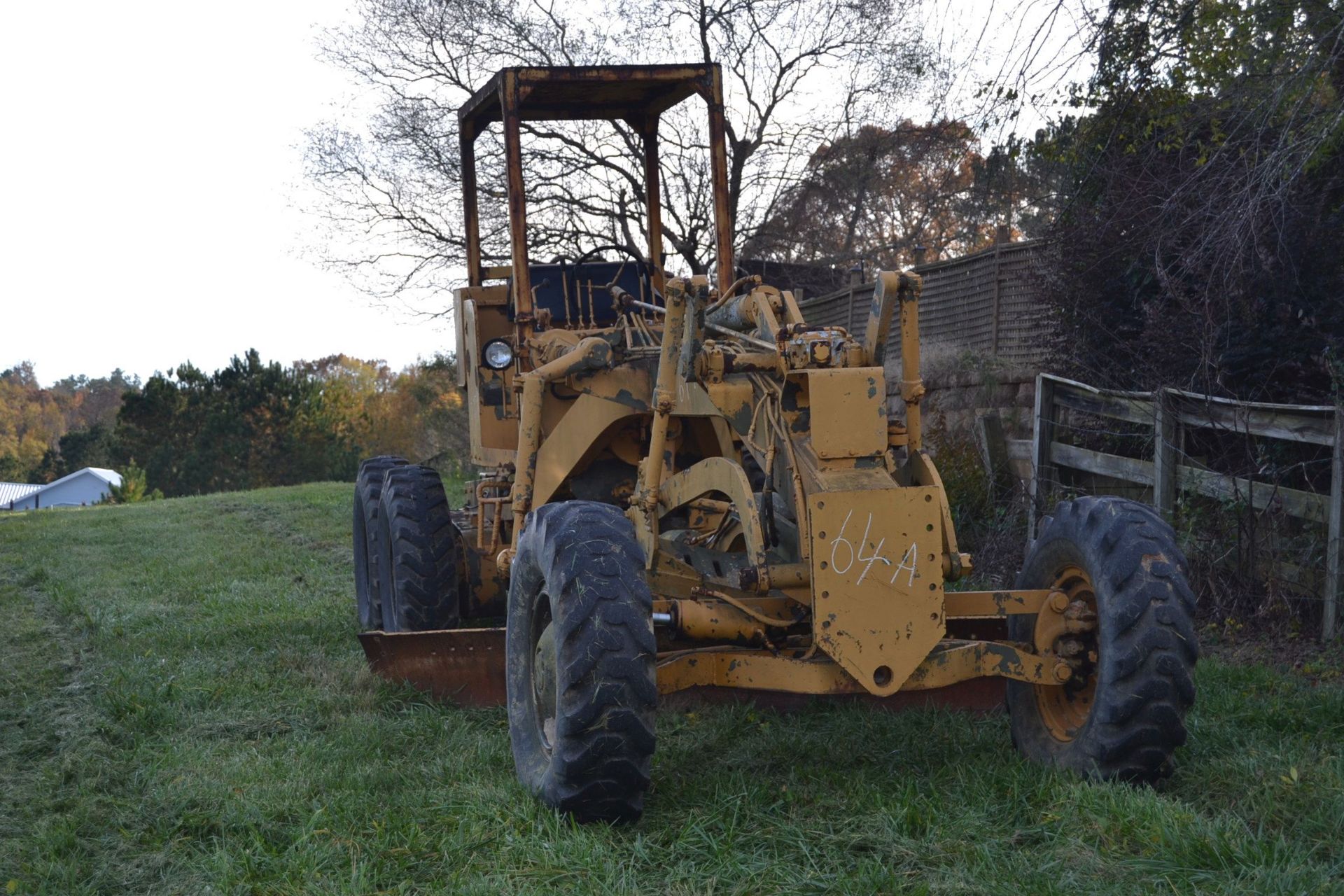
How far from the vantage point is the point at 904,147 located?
19797 mm

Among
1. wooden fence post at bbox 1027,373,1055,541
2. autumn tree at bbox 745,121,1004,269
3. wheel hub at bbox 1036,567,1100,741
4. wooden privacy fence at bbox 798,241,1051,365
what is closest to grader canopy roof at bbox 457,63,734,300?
wheel hub at bbox 1036,567,1100,741

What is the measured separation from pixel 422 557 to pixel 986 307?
774cm

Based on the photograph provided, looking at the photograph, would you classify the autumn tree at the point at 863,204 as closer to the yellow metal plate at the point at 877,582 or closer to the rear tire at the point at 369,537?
the rear tire at the point at 369,537

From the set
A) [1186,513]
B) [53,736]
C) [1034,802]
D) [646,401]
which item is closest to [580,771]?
[1034,802]

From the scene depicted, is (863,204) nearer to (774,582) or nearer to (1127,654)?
(774,582)

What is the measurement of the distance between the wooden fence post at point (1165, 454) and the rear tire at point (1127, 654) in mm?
3403

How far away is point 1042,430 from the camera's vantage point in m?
9.37

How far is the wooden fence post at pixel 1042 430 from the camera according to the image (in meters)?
9.34

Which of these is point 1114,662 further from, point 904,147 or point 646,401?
point 904,147

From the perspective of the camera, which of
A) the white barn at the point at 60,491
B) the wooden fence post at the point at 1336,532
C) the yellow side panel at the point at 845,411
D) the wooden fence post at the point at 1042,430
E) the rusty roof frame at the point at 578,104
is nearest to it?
the yellow side panel at the point at 845,411

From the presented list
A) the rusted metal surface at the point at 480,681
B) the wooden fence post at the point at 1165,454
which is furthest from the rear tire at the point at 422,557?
the wooden fence post at the point at 1165,454

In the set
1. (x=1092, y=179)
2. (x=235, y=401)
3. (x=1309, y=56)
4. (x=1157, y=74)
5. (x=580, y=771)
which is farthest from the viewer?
(x=235, y=401)

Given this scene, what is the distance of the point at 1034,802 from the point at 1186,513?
4.00 metres

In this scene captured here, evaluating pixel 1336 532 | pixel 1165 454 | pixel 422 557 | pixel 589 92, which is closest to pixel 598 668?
pixel 422 557
